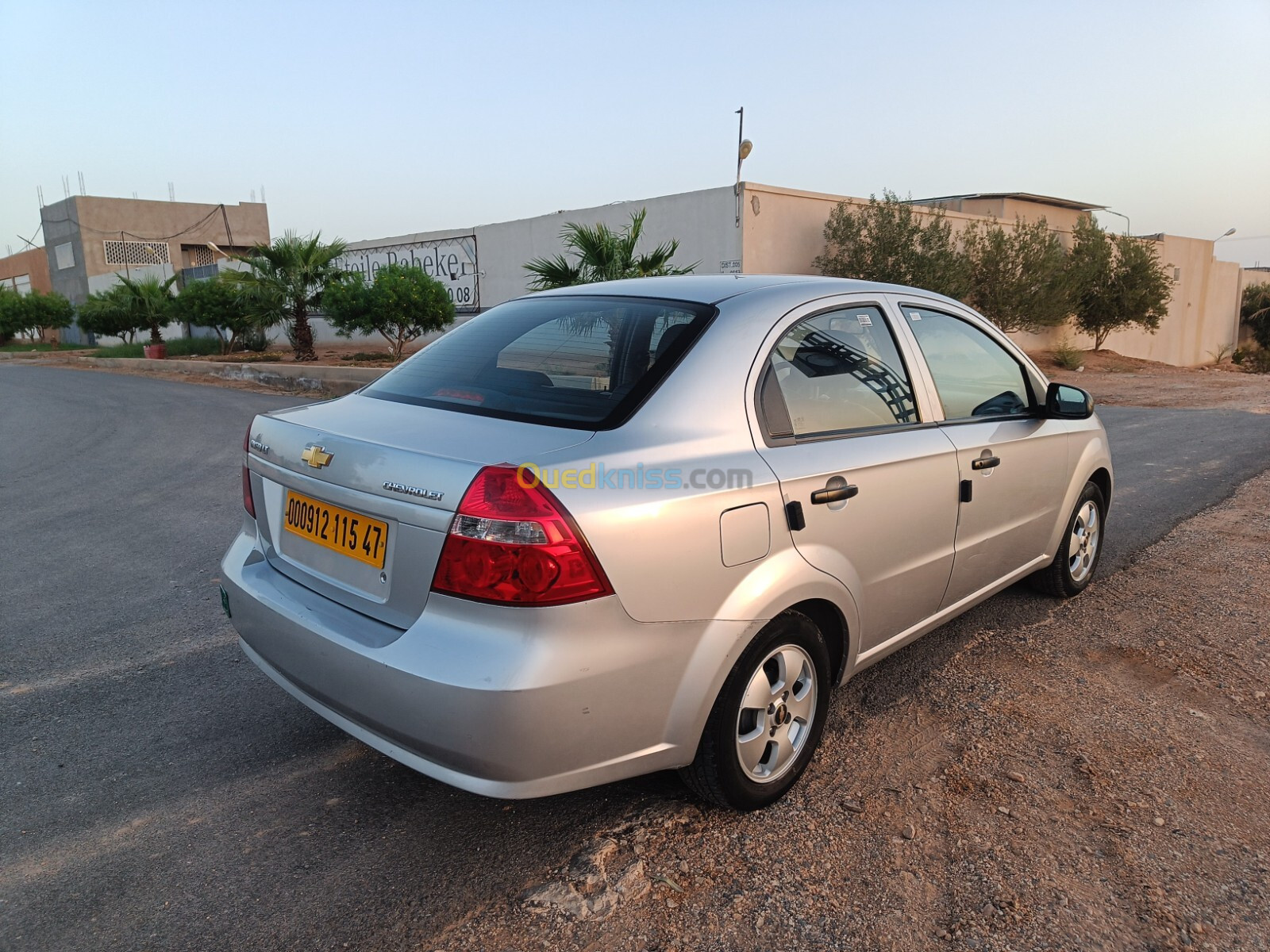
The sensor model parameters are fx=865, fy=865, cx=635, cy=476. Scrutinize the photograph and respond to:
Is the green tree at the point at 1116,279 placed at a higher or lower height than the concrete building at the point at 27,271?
lower

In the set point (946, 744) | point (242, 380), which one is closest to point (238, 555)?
point (946, 744)

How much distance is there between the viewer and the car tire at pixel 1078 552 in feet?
14.6

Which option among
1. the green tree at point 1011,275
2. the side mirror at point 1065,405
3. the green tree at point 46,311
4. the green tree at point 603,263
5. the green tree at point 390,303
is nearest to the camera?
the side mirror at point 1065,405

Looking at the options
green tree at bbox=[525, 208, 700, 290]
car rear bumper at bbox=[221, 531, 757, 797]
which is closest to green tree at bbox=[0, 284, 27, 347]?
green tree at bbox=[525, 208, 700, 290]

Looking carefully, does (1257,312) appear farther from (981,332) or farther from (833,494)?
(833,494)

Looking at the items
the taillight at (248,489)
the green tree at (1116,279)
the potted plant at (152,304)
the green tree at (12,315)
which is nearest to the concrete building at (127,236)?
the green tree at (12,315)

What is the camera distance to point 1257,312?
41469 millimetres

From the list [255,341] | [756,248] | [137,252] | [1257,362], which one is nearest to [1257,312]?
[1257,362]

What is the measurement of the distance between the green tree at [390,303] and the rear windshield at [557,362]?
50.2ft

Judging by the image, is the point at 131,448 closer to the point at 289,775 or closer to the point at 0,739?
the point at 0,739

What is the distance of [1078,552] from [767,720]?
9.03ft

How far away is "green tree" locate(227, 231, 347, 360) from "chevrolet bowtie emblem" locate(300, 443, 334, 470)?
18.3 meters

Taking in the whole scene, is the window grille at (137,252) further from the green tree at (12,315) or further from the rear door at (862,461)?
the rear door at (862,461)

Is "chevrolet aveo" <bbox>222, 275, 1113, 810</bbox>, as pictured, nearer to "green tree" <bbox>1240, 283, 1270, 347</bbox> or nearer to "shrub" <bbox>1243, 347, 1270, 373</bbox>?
"shrub" <bbox>1243, 347, 1270, 373</bbox>
